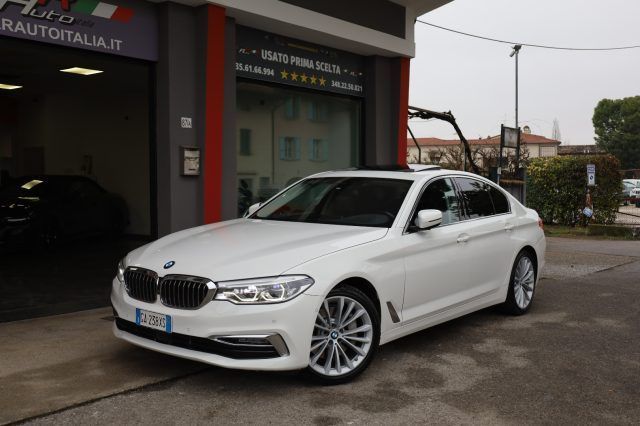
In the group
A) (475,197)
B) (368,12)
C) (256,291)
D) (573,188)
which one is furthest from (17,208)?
(573,188)

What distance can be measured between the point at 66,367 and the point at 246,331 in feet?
5.48

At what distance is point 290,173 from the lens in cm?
1077

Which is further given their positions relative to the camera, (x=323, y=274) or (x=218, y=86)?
(x=218, y=86)

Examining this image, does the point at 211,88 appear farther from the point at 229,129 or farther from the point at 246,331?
the point at 246,331

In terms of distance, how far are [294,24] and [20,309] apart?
5.31 metres

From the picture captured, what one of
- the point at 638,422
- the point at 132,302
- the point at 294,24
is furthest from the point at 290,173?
the point at 638,422

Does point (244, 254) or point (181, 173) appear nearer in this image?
point (244, 254)

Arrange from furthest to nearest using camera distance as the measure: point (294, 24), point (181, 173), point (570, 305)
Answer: point (294, 24) → point (181, 173) → point (570, 305)

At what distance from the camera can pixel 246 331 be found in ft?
13.3

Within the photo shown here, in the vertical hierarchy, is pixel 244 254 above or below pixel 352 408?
above

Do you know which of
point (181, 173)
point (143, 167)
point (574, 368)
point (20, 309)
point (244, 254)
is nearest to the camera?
point (244, 254)

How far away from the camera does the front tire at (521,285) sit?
667 cm

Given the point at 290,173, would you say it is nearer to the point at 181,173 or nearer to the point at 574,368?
the point at 181,173

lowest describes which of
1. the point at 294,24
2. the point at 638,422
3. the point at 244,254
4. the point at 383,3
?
the point at 638,422
